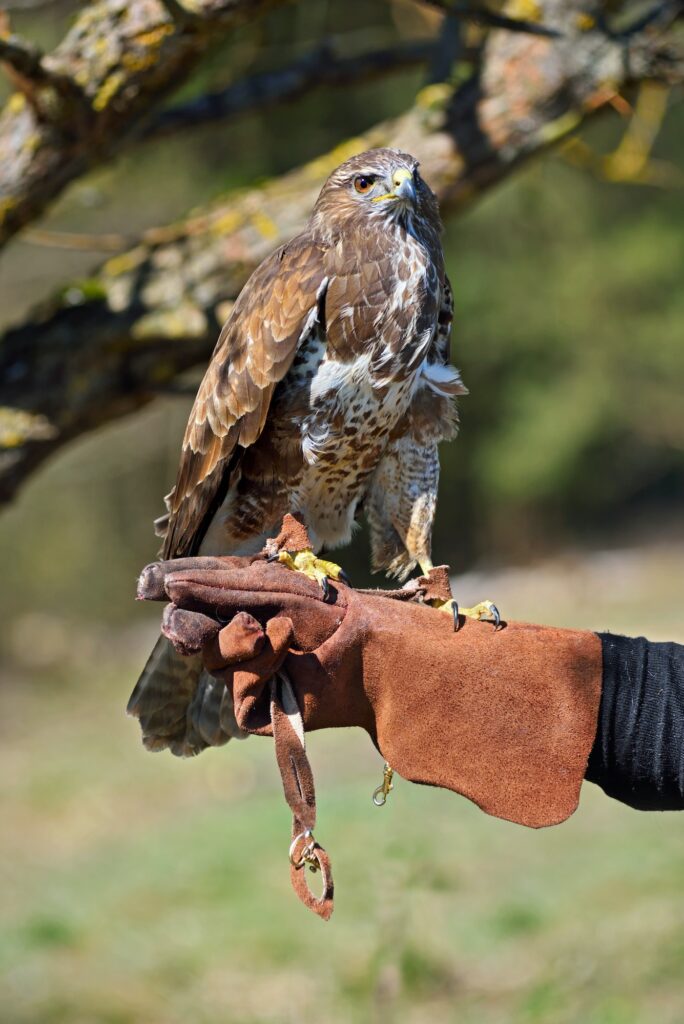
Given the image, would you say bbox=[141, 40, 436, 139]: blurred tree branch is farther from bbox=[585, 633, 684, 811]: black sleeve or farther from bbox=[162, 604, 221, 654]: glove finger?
bbox=[585, 633, 684, 811]: black sleeve

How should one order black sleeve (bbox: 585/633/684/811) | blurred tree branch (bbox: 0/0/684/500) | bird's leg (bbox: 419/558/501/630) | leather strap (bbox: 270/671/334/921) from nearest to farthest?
leather strap (bbox: 270/671/334/921) < black sleeve (bbox: 585/633/684/811) < bird's leg (bbox: 419/558/501/630) < blurred tree branch (bbox: 0/0/684/500)

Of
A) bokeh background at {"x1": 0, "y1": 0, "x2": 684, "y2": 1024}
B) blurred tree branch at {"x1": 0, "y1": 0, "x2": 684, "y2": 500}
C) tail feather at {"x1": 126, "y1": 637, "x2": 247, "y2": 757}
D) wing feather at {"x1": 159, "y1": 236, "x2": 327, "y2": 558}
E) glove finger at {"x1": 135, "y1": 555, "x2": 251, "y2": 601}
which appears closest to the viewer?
glove finger at {"x1": 135, "y1": 555, "x2": 251, "y2": 601}

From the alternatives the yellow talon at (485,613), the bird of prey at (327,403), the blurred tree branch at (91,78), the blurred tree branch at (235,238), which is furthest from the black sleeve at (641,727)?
the blurred tree branch at (91,78)

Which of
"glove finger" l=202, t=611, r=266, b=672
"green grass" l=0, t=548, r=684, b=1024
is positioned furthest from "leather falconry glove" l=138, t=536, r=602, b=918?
"green grass" l=0, t=548, r=684, b=1024

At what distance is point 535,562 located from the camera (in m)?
16.4

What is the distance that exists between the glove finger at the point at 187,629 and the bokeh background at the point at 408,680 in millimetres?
1584

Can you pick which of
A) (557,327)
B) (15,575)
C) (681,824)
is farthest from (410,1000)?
(15,575)

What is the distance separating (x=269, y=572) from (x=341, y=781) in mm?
6004

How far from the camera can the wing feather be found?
11.5 ft

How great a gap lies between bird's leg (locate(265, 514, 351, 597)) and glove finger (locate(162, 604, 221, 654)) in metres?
0.42

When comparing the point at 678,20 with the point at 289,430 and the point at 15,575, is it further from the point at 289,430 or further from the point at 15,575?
the point at 15,575

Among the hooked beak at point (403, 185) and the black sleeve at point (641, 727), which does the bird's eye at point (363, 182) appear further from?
the black sleeve at point (641, 727)

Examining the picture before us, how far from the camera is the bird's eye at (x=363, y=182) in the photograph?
3682 millimetres

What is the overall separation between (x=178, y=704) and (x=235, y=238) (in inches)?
63.0
